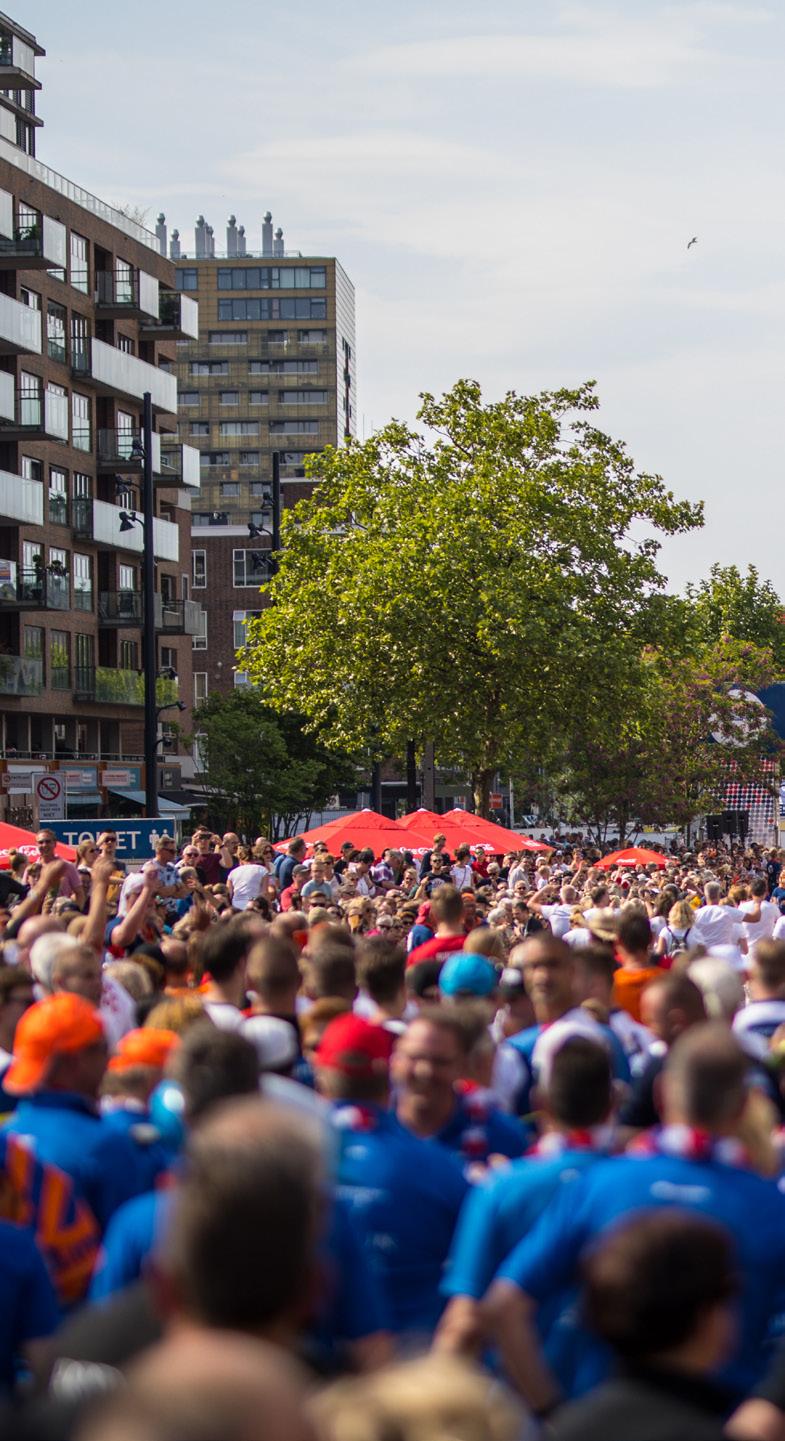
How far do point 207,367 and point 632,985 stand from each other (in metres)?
132

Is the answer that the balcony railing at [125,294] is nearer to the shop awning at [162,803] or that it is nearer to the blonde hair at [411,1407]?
the shop awning at [162,803]

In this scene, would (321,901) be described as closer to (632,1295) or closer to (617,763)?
(632,1295)

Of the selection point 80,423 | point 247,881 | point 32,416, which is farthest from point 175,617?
point 247,881

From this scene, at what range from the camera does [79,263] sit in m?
58.7

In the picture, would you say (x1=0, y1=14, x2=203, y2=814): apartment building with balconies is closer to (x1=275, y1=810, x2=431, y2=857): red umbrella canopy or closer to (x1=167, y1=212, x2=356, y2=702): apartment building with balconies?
(x1=275, y1=810, x2=431, y2=857): red umbrella canopy

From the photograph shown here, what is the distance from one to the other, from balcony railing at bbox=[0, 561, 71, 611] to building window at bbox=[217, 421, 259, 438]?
82.6 metres

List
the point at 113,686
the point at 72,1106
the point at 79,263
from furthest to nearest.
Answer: the point at 113,686, the point at 79,263, the point at 72,1106

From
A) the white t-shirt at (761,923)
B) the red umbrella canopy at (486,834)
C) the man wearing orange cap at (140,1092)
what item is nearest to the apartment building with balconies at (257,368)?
the red umbrella canopy at (486,834)

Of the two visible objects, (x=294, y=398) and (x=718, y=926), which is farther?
(x=294, y=398)

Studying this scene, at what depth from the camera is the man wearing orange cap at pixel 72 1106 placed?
16.9 ft

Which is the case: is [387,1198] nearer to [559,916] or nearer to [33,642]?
[559,916]

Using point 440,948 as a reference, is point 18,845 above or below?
below

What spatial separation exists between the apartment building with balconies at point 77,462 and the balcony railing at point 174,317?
64 millimetres

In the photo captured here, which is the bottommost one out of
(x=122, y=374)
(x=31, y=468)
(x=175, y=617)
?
(x=175, y=617)
